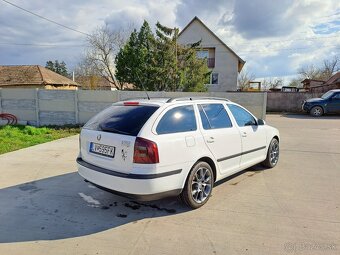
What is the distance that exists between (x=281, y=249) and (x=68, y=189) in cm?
337

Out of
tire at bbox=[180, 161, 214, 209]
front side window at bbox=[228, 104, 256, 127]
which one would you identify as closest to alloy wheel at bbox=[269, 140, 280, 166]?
front side window at bbox=[228, 104, 256, 127]

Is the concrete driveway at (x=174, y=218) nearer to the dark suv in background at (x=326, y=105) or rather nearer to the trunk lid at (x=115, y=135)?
the trunk lid at (x=115, y=135)

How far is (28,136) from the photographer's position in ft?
32.7

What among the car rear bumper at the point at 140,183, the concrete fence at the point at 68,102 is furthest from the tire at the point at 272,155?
the concrete fence at the point at 68,102

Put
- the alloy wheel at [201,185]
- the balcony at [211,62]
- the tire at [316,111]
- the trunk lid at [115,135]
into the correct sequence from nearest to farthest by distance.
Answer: the trunk lid at [115,135], the alloy wheel at [201,185], the tire at [316,111], the balcony at [211,62]

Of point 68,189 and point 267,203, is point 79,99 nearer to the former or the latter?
point 68,189

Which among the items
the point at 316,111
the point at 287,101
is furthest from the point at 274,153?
the point at 287,101

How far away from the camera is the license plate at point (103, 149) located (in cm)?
363

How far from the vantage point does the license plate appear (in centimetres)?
→ 363

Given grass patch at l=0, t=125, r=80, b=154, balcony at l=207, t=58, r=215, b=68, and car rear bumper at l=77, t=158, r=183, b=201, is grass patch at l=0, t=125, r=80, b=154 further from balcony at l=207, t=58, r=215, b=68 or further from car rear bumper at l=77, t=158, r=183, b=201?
balcony at l=207, t=58, r=215, b=68

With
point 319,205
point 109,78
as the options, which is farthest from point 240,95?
point 109,78

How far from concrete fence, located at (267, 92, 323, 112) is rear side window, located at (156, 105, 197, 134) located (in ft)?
63.0

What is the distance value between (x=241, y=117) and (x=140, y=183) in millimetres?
2550

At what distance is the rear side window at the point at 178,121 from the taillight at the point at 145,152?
0.25m
